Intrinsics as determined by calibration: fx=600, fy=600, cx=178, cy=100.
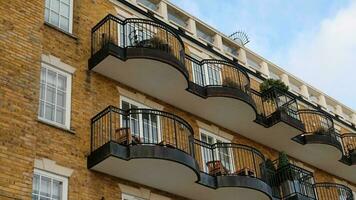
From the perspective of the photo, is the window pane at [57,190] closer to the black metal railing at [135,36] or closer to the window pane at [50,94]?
the window pane at [50,94]

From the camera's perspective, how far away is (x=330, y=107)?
1190 inches

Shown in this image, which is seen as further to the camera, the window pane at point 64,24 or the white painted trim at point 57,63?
the window pane at point 64,24

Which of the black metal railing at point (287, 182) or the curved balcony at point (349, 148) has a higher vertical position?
the curved balcony at point (349, 148)

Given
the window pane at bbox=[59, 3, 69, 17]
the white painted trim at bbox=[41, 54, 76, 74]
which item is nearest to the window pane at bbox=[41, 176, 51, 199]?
the white painted trim at bbox=[41, 54, 76, 74]

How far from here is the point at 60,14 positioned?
1833 centimetres

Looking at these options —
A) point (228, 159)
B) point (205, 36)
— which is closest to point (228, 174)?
point (228, 159)

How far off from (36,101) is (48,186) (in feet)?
7.08

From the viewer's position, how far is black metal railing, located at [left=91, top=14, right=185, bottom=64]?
727 inches

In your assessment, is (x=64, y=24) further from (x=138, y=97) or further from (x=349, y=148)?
(x=349, y=148)

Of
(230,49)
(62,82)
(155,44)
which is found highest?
(230,49)

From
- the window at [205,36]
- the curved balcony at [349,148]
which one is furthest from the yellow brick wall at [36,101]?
the curved balcony at [349,148]

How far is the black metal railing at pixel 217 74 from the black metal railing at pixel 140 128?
2.56m

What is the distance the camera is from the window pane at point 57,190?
15.1 metres

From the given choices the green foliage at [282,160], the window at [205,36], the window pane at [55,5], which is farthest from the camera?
the window at [205,36]
